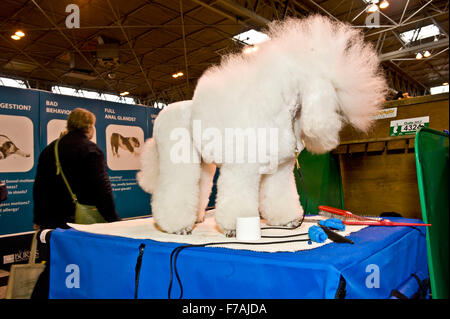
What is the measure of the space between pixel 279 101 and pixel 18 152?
323cm

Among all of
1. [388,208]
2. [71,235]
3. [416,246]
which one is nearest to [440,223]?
[416,246]

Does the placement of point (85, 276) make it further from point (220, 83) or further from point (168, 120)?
point (220, 83)

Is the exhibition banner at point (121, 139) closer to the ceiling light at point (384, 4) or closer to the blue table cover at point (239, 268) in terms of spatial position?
the blue table cover at point (239, 268)

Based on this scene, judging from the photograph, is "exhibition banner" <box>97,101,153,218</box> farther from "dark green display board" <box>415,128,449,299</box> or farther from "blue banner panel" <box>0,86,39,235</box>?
"dark green display board" <box>415,128,449,299</box>

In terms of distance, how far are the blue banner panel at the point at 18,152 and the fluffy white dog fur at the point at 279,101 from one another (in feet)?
8.51

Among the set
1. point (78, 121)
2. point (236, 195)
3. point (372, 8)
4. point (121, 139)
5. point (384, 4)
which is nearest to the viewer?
point (236, 195)

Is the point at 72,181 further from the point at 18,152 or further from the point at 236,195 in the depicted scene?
the point at 18,152

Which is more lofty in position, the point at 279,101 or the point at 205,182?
the point at 279,101

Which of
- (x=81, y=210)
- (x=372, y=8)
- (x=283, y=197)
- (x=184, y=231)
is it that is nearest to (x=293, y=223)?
(x=283, y=197)

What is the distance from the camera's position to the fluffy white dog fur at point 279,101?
1.47m

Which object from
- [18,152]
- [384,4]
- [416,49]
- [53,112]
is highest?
[416,49]

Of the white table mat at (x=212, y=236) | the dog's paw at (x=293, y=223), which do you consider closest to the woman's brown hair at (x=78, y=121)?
the white table mat at (x=212, y=236)

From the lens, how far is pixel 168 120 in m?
1.86

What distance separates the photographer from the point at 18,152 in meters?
3.48
